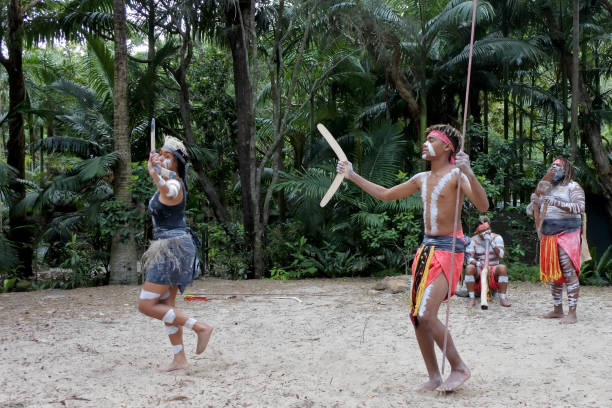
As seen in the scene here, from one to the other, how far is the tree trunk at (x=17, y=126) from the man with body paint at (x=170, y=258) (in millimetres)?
8028

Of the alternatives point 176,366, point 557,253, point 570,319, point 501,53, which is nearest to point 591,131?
point 501,53

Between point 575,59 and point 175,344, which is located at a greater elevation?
point 575,59

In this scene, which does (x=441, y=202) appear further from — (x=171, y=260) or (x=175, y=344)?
(x=175, y=344)

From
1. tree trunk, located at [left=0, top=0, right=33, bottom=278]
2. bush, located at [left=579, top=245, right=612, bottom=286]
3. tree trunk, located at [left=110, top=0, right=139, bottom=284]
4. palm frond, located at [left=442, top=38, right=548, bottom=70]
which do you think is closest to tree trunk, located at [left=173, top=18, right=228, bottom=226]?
tree trunk, located at [left=110, top=0, right=139, bottom=284]

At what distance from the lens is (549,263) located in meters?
6.37

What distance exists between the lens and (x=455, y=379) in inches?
153

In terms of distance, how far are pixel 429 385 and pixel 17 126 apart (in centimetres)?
→ 1093

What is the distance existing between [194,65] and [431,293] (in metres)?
11.6

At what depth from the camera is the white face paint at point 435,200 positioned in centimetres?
402

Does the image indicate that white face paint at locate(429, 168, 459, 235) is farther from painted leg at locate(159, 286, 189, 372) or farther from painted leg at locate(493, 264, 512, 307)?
painted leg at locate(493, 264, 512, 307)

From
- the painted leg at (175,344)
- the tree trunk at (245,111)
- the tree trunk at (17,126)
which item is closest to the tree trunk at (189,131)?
the tree trunk at (245,111)

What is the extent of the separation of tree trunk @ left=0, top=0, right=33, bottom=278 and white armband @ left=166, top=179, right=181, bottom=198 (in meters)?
8.27

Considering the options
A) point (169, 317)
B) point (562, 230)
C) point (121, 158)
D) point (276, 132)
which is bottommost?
point (169, 317)

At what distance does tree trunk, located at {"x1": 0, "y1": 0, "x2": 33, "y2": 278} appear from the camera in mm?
11375
